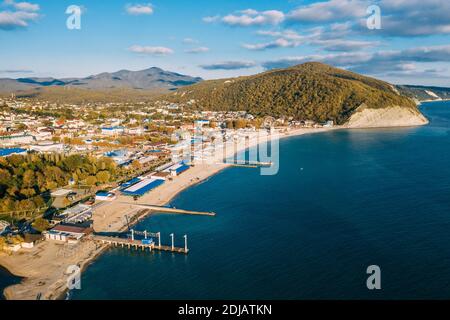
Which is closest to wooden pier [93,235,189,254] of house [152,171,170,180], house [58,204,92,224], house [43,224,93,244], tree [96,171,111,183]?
house [43,224,93,244]

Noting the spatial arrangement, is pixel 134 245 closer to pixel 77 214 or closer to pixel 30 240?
pixel 30 240

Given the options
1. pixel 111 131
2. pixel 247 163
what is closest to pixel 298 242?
pixel 247 163

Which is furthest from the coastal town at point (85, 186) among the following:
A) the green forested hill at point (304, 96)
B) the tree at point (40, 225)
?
the green forested hill at point (304, 96)

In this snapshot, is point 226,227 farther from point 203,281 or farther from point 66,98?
point 66,98

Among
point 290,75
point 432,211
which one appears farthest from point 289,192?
point 290,75

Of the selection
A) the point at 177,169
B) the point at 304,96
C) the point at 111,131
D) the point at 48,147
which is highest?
the point at 304,96

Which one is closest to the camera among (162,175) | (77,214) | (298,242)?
(298,242)

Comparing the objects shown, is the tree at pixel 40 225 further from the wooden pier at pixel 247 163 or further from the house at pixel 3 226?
the wooden pier at pixel 247 163
